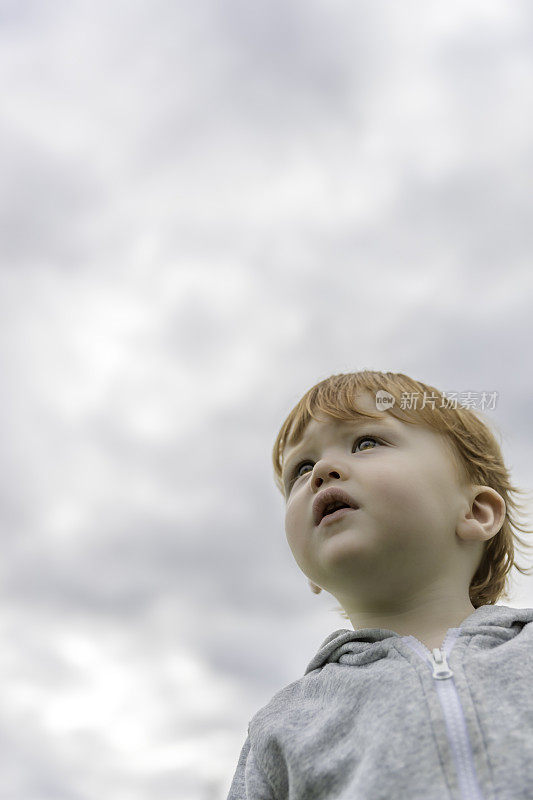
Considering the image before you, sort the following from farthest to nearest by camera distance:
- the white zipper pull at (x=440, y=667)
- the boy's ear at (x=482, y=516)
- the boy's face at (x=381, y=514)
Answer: the boy's ear at (x=482, y=516) < the boy's face at (x=381, y=514) < the white zipper pull at (x=440, y=667)

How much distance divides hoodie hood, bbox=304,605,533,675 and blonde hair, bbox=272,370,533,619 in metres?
0.42

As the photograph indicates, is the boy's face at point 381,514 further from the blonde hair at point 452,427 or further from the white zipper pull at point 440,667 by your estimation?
the white zipper pull at point 440,667

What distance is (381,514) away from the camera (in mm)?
2361

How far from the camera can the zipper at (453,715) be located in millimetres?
1766

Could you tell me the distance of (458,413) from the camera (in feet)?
9.17

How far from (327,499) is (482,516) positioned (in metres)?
0.58

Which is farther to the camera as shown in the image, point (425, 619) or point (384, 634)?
point (425, 619)

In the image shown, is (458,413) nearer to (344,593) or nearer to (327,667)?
(344,593)

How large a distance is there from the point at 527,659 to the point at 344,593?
628 millimetres

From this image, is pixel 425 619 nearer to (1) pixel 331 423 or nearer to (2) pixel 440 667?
(2) pixel 440 667

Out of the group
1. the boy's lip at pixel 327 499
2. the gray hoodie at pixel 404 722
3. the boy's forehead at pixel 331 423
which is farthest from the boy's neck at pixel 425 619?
the boy's forehead at pixel 331 423

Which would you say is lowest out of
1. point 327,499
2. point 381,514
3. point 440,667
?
point 440,667

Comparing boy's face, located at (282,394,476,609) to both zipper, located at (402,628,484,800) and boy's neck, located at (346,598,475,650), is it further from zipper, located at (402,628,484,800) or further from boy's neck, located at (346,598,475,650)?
zipper, located at (402,628,484,800)

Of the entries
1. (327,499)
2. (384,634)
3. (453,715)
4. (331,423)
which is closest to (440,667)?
(453,715)
